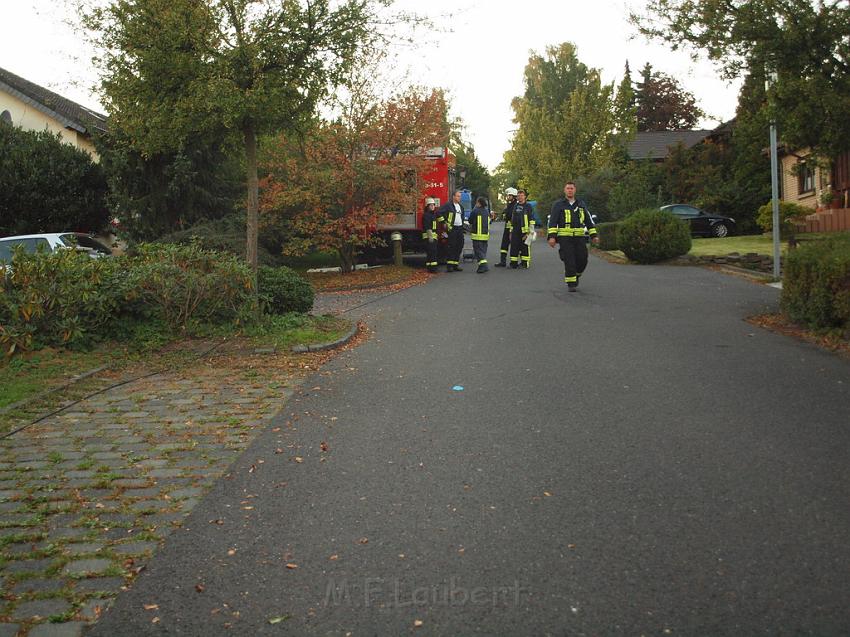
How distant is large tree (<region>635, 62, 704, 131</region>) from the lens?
227 ft

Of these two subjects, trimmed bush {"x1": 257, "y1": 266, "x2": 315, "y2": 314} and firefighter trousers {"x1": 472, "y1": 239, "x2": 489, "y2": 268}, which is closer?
trimmed bush {"x1": 257, "y1": 266, "x2": 315, "y2": 314}

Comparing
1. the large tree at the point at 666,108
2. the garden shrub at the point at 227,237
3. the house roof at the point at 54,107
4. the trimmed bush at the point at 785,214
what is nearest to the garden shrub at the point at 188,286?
the garden shrub at the point at 227,237

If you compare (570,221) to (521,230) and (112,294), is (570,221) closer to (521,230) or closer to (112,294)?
(521,230)

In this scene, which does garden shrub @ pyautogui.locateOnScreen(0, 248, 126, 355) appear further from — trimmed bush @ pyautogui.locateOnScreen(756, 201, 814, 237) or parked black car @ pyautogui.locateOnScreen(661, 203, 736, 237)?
parked black car @ pyautogui.locateOnScreen(661, 203, 736, 237)

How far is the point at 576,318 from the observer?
1265 centimetres

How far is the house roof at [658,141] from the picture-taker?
184 feet

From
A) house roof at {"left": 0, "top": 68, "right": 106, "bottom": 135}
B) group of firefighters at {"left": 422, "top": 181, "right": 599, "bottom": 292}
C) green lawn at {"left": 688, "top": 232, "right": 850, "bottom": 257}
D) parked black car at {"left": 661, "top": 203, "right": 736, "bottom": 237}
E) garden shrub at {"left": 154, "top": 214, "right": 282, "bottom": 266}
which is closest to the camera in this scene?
garden shrub at {"left": 154, "top": 214, "right": 282, "bottom": 266}

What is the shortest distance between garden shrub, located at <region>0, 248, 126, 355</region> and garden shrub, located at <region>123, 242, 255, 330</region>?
12.5 inches

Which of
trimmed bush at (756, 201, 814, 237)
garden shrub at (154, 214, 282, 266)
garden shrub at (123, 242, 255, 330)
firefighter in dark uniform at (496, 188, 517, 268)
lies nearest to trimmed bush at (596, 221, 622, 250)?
trimmed bush at (756, 201, 814, 237)

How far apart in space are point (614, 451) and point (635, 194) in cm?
2853

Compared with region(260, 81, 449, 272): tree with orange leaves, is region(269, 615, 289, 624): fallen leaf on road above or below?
below

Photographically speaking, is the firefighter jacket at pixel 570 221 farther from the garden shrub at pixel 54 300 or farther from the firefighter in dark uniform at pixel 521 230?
the garden shrub at pixel 54 300

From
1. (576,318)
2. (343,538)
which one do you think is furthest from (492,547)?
(576,318)

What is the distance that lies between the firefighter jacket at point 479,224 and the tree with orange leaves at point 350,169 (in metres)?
2.45
